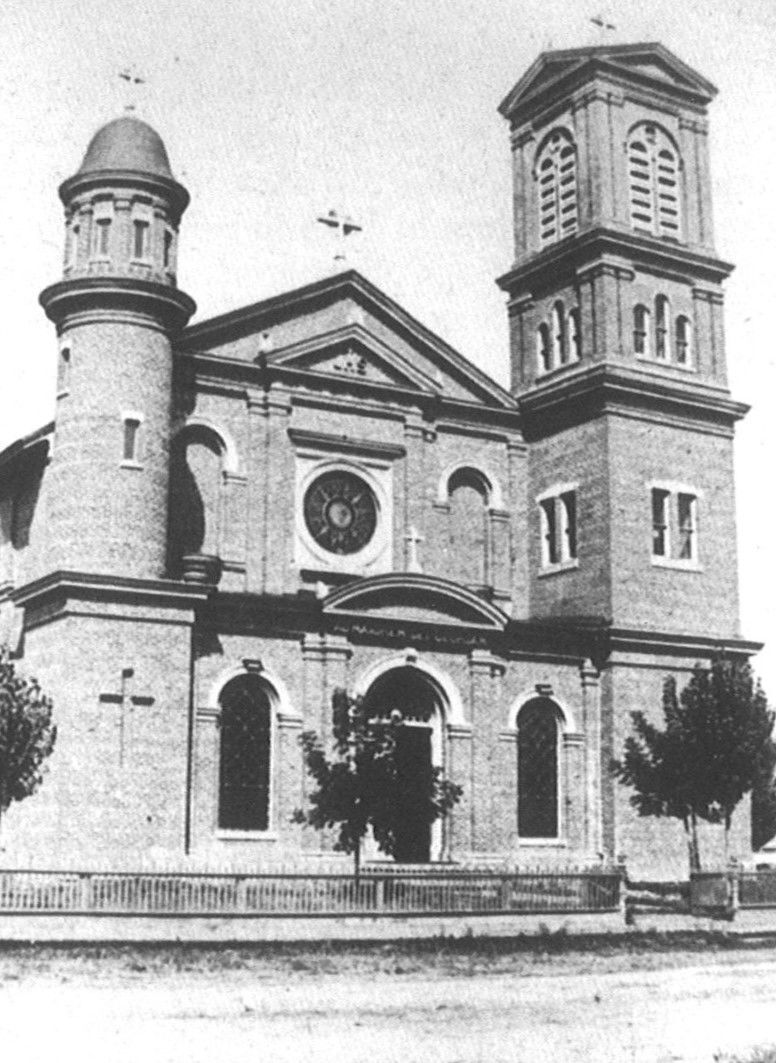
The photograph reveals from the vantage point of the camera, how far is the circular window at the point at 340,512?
113ft

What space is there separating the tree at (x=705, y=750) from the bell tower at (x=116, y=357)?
11.2m

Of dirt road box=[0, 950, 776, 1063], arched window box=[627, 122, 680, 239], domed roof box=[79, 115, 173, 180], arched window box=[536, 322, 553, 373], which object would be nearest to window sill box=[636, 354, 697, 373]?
arched window box=[536, 322, 553, 373]

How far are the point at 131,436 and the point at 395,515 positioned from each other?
292 inches

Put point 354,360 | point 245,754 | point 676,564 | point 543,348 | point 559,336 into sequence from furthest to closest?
1. point 543,348
2. point 559,336
3. point 676,564
4. point 354,360
5. point 245,754

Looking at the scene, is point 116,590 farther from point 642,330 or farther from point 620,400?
point 642,330

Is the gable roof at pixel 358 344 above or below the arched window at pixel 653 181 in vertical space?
below

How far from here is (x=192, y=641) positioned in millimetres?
29797

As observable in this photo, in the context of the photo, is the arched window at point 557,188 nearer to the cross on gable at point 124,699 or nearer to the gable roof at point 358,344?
the gable roof at point 358,344

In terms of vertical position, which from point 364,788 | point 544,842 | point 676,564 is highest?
point 676,564

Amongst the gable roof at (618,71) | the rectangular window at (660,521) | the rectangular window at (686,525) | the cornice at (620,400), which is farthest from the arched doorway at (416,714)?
the gable roof at (618,71)

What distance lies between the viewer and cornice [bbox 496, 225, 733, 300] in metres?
37.0

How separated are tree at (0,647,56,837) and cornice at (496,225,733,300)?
18324 millimetres

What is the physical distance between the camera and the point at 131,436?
30422 mm

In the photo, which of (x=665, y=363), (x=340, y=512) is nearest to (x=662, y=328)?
(x=665, y=363)
